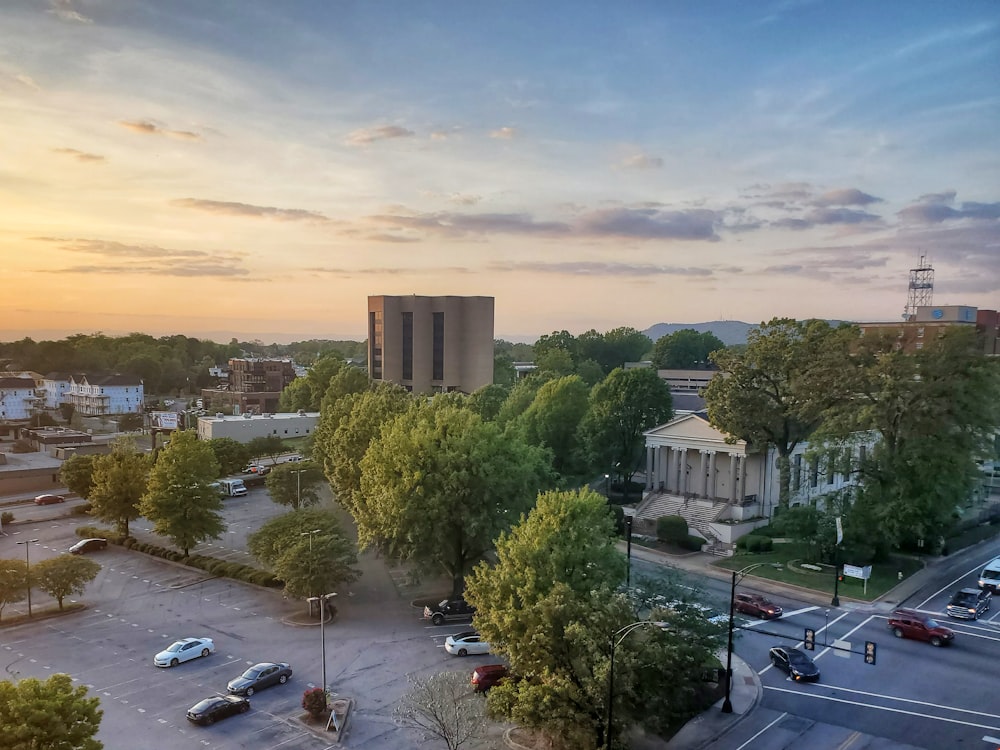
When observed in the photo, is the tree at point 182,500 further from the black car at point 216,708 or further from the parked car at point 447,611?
the black car at point 216,708

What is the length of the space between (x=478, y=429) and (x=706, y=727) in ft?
66.2

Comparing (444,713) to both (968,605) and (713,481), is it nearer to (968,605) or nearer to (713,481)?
(968,605)

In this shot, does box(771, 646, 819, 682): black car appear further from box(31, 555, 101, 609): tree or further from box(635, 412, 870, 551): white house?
box(31, 555, 101, 609): tree

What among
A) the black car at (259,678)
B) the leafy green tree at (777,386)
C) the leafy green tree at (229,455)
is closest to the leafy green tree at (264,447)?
the leafy green tree at (229,455)

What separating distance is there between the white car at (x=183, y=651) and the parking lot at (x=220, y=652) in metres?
0.34

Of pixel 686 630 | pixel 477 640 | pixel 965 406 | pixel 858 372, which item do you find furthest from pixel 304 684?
pixel 965 406

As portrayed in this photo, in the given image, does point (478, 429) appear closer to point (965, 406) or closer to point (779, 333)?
point (779, 333)

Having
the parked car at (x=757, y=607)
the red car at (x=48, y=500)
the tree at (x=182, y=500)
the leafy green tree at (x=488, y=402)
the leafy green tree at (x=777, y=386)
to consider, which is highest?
the leafy green tree at (x=777, y=386)

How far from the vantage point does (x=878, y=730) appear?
26141 mm

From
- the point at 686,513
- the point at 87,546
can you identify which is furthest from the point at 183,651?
the point at 686,513

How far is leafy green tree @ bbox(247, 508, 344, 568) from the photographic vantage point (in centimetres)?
4016

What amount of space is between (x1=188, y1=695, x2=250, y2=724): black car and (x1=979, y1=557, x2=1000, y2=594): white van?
4226 cm

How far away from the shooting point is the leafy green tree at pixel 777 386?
50.8m

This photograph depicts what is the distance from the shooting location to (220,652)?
33906 millimetres
